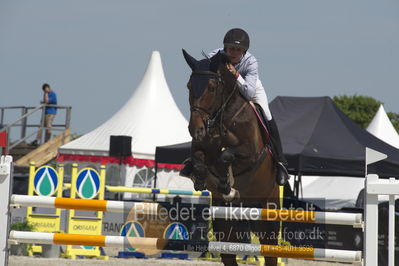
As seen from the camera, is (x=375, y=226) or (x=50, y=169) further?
(x=50, y=169)

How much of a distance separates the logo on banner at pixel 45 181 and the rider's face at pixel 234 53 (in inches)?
203

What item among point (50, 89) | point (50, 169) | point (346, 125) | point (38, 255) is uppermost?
point (50, 89)

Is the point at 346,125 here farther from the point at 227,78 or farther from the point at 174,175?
the point at 174,175

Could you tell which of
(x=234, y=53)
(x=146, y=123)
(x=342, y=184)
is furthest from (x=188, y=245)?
(x=342, y=184)

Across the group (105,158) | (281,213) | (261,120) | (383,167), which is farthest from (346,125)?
(105,158)

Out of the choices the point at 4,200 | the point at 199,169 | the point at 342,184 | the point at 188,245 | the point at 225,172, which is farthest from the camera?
the point at 342,184

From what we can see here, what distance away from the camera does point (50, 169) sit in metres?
10.3

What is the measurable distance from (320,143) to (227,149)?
6172 mm

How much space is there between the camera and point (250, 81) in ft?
18.2

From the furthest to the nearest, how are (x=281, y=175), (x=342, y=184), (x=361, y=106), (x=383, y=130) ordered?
1. (x=361, y=106)
2. (x=383, y=130)
3. (x=342, y=184)
4. (x=281, y=175)

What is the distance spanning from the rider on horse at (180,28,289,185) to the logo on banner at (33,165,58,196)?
495cm

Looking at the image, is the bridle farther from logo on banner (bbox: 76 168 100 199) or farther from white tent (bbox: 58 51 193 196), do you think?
white tent (bbox: 58 51 193 196)

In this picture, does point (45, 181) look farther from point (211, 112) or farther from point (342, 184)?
point (342, 184)

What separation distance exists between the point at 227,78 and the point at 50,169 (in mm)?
5499
